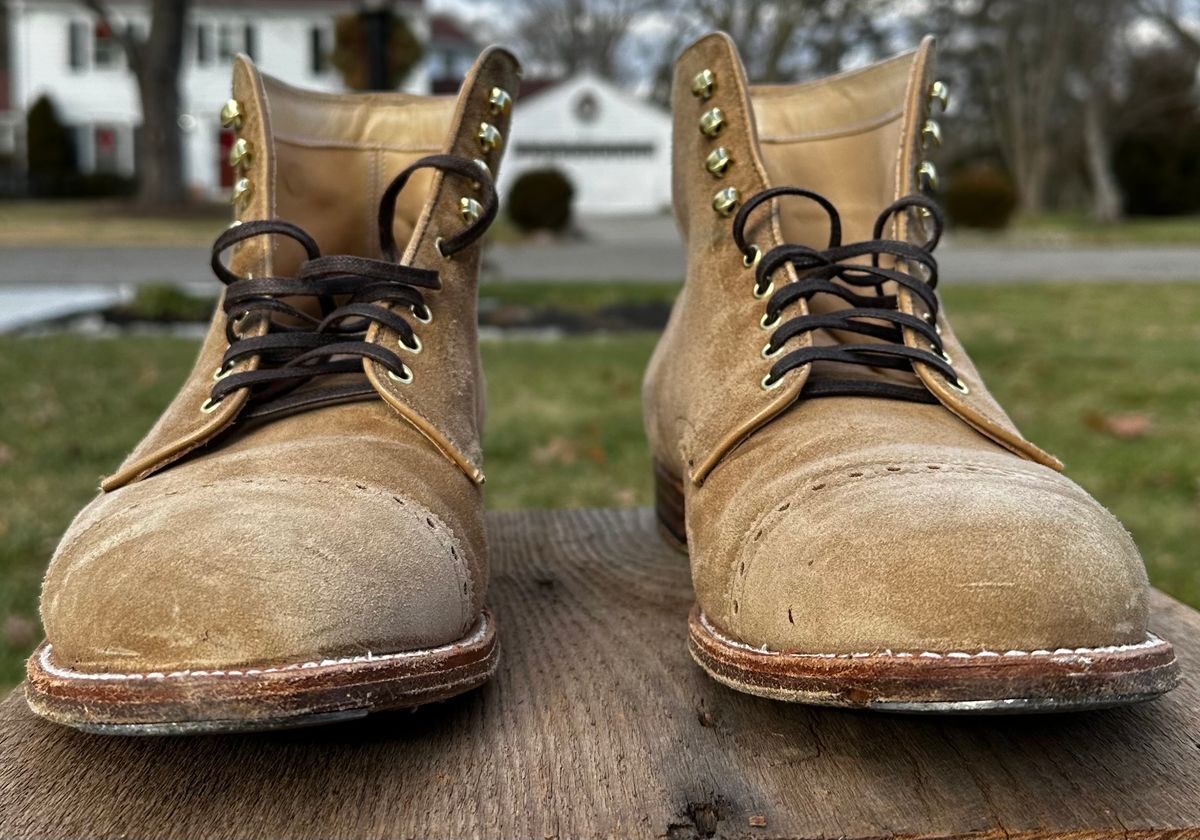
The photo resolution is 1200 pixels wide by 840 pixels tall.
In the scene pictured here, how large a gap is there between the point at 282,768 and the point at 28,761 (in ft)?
0.75

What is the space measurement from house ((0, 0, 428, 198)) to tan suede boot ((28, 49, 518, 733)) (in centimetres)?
3183

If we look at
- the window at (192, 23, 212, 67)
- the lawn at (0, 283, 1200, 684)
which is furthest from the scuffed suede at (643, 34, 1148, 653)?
the window at (192, 23, 212, 67)

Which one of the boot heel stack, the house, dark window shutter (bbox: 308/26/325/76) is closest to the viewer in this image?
the boot heel stack

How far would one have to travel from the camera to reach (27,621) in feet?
8.18

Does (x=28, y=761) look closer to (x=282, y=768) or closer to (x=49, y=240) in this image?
(x=282, y=768)

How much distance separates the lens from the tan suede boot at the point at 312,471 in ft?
2.82

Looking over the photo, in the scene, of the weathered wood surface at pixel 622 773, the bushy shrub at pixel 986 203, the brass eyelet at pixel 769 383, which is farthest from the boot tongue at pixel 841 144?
the bushy shrub at pixel 986 203

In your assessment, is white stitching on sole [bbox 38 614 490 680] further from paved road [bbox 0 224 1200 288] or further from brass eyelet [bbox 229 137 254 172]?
paved road [bbox 0 224 1200 288]

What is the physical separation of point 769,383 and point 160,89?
21625 millimetres

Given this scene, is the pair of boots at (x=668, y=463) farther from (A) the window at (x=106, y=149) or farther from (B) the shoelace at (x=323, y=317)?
(A) the window at (x=106, y=149)

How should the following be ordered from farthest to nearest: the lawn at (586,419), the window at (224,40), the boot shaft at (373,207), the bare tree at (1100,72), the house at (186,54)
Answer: the window at (224,40) → the house at (186,54) → the bare tree at (1100,72) → the lawn at (586,419) → the boot shaft at (373,207)

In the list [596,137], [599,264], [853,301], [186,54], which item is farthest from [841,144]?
[596,137]

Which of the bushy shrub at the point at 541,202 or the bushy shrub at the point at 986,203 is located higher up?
the bushy shrub at the point at 986,203

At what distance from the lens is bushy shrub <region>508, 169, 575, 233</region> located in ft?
63.4
